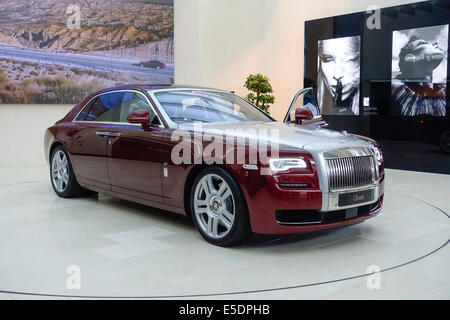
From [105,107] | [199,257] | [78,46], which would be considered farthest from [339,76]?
[199,257]

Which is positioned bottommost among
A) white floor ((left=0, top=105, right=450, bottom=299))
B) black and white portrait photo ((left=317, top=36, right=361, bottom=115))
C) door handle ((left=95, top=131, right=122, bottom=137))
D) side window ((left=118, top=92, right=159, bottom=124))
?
white floor ((left=0, top=105, right=450, bottom=299))

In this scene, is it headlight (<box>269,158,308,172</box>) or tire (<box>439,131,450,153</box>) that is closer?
headlight (<box>269,158,308,172</box>)

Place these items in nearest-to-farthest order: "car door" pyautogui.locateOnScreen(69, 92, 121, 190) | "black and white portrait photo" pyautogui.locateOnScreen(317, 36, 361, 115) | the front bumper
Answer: the front bumper → "car door" pyautogui.locateOnScreen(69, 92, 121, 190) → "black and white portrait photo" pyautogui.locateOnScreen(317, 36, 361, 115)

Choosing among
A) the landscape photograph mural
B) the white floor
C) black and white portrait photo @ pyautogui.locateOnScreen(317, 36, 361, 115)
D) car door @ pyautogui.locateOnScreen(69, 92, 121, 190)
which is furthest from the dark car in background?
the white floor

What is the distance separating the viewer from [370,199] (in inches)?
163

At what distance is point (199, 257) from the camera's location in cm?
379

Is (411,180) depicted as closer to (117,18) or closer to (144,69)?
(144,69)

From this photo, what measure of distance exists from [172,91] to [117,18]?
6394 millimetres

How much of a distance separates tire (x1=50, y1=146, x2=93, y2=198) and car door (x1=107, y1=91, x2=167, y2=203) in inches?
41.3

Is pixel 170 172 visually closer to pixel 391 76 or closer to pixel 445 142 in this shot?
pixel 445 142

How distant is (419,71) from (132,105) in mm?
5785

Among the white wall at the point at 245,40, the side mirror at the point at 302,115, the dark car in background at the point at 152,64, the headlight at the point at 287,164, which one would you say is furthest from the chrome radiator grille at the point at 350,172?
the dark car in background at the point at 152,64

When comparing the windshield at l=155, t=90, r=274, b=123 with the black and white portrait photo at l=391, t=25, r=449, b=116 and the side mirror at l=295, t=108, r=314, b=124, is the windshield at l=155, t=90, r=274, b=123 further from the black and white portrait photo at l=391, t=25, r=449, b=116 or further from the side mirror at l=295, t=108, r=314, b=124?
the black and white portrait photo at l=391, t=25, r=449, b=116

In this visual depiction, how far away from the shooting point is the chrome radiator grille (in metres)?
3.81
